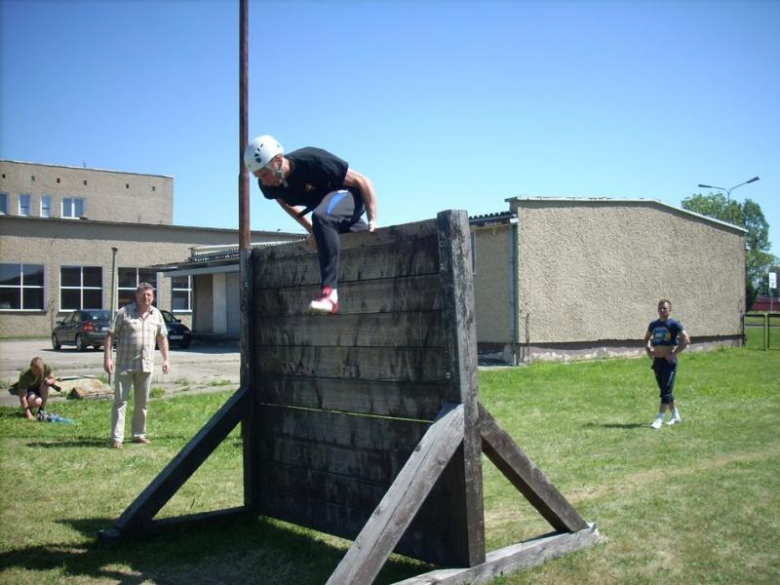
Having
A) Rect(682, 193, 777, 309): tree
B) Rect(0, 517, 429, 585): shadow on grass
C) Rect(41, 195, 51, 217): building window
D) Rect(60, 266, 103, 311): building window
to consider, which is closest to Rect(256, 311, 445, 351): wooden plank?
Rect(0, 517, 429, 585): shadow on grass

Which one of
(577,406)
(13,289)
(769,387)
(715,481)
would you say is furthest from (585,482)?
(13,289)

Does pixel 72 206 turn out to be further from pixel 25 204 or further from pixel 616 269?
pixel 616 269

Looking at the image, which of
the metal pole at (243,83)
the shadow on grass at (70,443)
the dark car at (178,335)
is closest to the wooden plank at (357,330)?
the shadow on grass at (70,443)

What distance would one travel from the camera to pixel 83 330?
3186 cm

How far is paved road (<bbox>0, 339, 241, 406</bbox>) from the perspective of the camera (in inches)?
720

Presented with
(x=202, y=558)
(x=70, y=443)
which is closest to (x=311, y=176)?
(x=202, y=558)

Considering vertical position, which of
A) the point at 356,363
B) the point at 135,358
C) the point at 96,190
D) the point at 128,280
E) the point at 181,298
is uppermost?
the point at 96,190

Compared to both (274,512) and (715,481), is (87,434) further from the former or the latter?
(715,481)

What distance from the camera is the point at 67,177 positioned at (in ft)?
198

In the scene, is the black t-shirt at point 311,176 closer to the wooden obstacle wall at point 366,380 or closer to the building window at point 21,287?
the wooden obstacle wall at point 366,380

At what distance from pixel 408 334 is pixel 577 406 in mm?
9456

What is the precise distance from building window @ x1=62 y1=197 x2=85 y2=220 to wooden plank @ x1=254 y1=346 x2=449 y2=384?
58.9 meters

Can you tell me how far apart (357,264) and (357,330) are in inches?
18.5

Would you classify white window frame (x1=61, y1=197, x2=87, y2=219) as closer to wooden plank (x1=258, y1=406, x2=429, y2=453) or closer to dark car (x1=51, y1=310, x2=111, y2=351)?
dark car (x1=51, y1=310, x2=111, y2=351)
